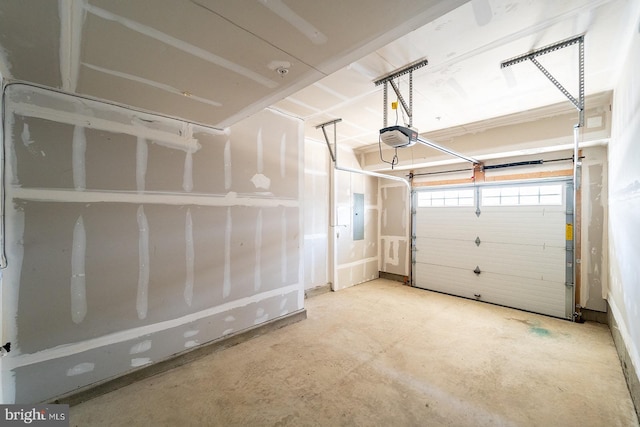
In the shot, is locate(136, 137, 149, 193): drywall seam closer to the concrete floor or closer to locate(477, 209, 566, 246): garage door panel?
the concrete floor

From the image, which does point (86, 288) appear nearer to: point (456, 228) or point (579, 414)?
point (579, 414)

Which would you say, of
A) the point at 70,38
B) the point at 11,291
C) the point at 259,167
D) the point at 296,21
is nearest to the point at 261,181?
the point at 259,167

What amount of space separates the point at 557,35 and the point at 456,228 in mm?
3317

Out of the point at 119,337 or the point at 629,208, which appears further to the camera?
the point at 119,337

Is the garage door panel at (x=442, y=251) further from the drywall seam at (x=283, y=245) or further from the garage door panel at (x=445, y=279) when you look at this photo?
the drywall seam at (x=283, y=245)

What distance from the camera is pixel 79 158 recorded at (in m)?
1.88

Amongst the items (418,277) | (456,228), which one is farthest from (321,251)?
(456,228)

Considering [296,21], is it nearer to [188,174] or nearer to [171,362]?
[188,174]

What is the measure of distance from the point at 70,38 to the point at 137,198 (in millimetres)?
1200

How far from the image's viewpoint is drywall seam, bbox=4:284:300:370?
170cm

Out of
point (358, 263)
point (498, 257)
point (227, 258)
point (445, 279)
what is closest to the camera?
point (227, 258)

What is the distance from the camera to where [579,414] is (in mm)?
1815

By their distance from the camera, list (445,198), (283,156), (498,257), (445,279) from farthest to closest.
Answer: (445,198) → (445,279) → (498,257) → (283,156)

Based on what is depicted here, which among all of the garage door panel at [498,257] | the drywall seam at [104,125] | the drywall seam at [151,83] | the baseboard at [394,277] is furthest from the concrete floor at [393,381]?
the drywall seam at [151,83]
